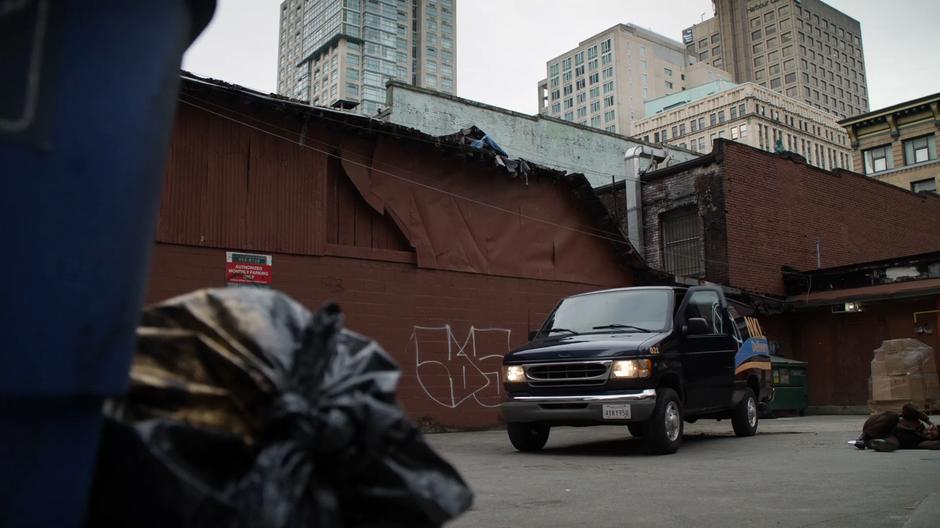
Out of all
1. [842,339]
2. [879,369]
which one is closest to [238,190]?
[879,369]

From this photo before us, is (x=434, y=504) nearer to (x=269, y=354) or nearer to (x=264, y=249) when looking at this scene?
(x=269, y=354)

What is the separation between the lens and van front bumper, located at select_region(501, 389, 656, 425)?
8227mm

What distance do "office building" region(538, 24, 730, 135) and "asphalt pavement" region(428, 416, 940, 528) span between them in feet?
378

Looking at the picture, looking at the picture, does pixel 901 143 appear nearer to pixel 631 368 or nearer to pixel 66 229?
pixel 631 368

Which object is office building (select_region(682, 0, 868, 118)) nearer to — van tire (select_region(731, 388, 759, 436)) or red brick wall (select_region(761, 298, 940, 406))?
red brick wall (select_region(761, 298, 940, 406))

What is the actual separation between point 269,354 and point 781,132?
110400 mm

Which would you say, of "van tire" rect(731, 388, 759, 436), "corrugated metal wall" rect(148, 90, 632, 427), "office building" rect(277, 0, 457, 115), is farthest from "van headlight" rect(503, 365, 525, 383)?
"office building" rect(277, 0, 457, 115)

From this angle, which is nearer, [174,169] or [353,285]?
[174,169]

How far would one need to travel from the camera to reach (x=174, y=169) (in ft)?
37.6

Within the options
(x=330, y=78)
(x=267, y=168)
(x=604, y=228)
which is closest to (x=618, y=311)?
(x=267, y=168)

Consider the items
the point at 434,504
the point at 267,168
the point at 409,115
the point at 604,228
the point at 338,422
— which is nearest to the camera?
the point at 338,422

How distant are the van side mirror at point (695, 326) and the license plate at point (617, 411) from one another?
59.8 inches

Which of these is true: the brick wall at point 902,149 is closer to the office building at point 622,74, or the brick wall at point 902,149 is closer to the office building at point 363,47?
the office building at point 622,74

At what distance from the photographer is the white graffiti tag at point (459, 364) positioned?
13414mm
